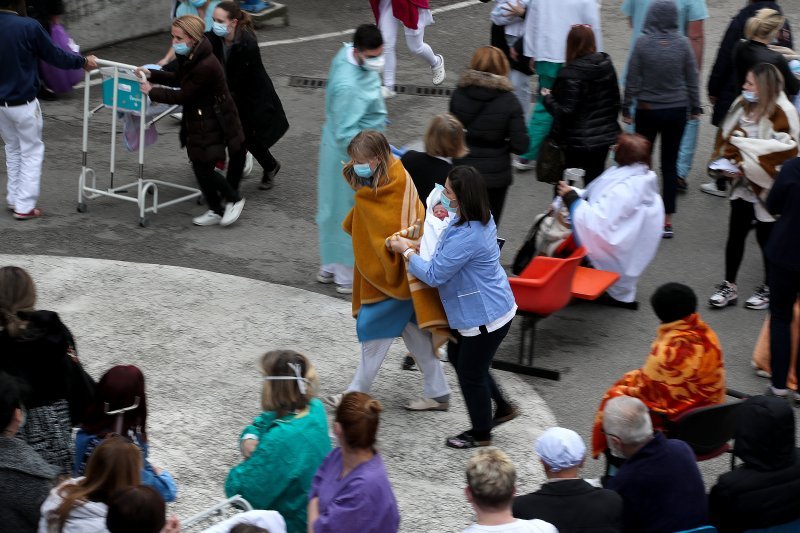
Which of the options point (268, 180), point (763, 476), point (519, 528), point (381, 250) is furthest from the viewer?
point (268, 180)

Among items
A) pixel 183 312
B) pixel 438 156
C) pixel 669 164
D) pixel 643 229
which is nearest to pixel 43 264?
pixel 183 312

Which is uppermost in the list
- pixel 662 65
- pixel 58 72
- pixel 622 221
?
pixel 662 65

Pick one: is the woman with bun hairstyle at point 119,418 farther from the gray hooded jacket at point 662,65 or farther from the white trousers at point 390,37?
the white trousers at point 390,37

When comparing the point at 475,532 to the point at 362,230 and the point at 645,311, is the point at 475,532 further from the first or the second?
the point at 645,311

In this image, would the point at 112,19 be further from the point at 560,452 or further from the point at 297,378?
the point at 560,452

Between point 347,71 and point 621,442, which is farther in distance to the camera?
point 347,71

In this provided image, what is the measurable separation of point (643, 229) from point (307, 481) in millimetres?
4380

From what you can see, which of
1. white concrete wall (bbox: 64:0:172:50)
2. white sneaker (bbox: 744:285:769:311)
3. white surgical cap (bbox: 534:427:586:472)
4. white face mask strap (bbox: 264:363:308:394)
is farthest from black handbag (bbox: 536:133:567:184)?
white concrete wall (bbox: 64:0:172:50)

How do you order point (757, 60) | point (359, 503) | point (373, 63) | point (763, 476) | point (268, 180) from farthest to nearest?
point (268, 180) < point (757, 60) < point (373, 63) < point (763, 476) < point (359, 503)

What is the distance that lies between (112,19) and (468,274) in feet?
30.4

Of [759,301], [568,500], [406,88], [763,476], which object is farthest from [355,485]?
[406,88]

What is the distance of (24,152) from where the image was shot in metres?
9.80

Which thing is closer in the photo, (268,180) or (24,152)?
(24,152)

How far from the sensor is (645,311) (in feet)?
29.1
